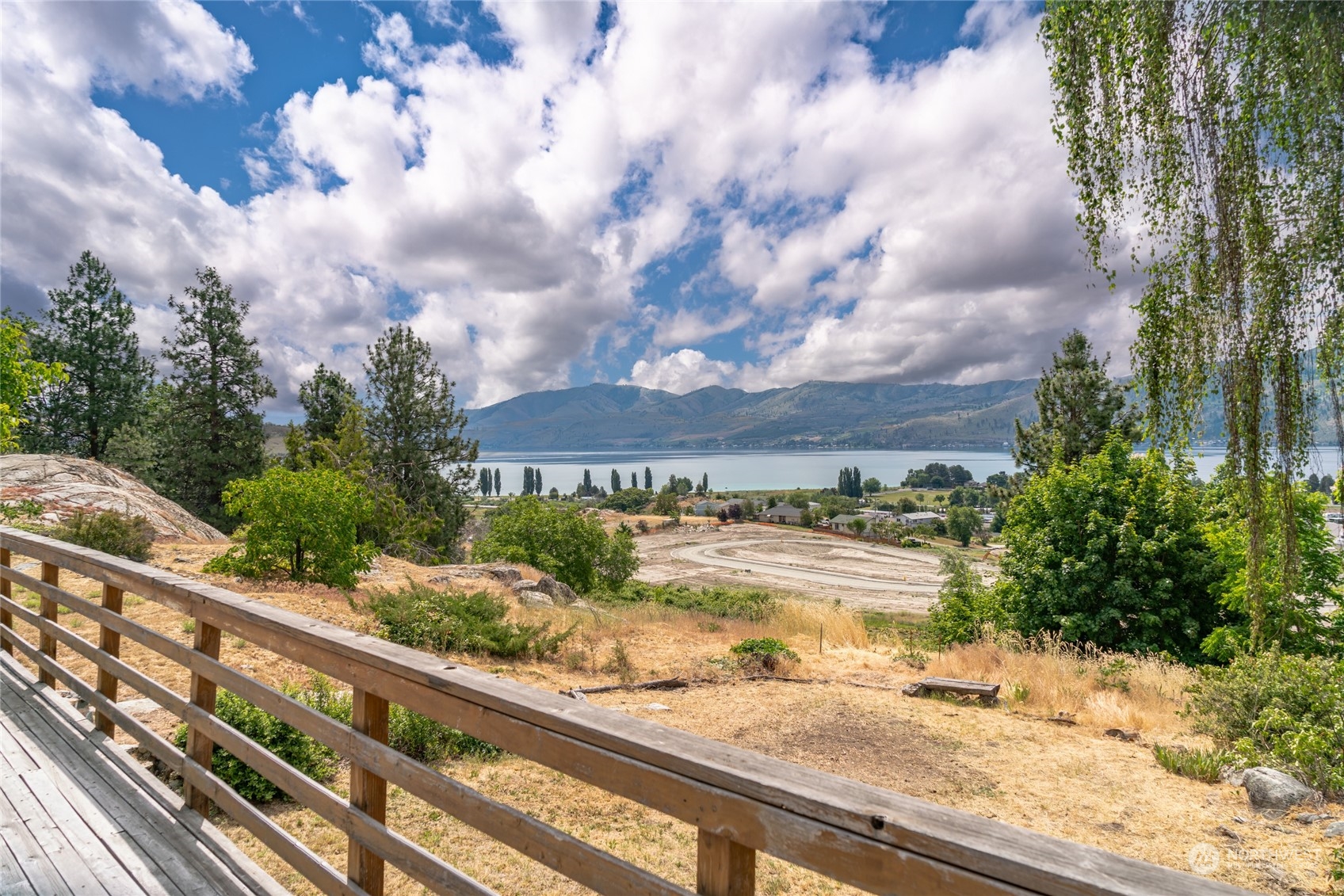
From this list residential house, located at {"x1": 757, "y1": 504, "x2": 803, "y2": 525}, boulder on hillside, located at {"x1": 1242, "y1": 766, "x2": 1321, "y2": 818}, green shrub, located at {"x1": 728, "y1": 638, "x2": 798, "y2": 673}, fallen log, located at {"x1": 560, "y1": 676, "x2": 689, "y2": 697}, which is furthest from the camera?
residential house, located at {"x1": 757, "y1": 504, "x2": 803, "y2": 525}

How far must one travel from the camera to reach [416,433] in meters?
29.1

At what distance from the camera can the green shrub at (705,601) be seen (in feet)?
66.4

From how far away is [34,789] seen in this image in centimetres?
339

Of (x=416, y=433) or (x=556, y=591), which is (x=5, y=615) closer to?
(x=556, y=591)

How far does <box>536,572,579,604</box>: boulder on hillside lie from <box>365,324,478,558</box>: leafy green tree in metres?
10.3

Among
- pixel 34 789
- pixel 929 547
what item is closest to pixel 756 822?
pixel 34 789

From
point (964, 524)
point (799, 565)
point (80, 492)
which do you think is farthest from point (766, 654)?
point (964, 524)

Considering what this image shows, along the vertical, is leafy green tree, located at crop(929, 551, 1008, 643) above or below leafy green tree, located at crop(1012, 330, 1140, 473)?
below

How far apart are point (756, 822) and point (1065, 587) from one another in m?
15.4

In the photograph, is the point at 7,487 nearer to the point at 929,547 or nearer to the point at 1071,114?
the point at 1071,114

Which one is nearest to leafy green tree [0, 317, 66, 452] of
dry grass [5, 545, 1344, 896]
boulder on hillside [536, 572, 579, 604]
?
dry grass [5, 545, 1344, 896]

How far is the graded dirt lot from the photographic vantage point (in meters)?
56.7

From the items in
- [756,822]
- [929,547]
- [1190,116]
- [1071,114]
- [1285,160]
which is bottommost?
[929,547]

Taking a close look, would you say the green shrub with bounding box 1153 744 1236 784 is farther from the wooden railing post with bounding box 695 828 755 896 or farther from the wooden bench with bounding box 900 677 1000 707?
the wooden railing post with bounding box 695 828 755 896
